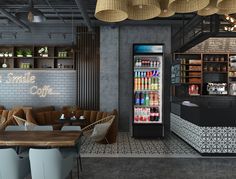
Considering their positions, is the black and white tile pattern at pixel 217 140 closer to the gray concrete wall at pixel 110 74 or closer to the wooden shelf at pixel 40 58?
the gray concrete wall at pixel 110 74

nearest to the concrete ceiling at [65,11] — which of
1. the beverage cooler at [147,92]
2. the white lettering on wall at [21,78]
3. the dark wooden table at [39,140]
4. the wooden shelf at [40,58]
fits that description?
the wooden shelf at [40,58]

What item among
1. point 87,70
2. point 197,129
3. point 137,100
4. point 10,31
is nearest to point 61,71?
point 87,70

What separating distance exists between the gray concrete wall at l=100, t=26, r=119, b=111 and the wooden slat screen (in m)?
0.35

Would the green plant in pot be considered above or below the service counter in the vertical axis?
above

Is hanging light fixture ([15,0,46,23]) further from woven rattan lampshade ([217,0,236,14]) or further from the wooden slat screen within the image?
the wooden slat screen

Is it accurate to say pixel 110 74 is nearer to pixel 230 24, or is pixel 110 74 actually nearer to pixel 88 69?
pixel 88 69

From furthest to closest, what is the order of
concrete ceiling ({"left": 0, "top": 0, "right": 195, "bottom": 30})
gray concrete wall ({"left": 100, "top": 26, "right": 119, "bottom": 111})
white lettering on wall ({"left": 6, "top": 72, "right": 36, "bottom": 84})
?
1. white lettering on wall ({"left": 6, "top": 72, "right": 36, "bottom": 84})
2. gray concrete wall ({"left": 100, "top": 26, "right": 119, "bottom": 111})
3. concrete ceiling ({"left": 0, "top": 0, "right": 195, "bottom": 30})

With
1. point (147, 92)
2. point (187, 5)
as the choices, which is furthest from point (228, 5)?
point (147, 92)

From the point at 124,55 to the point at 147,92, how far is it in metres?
2.02

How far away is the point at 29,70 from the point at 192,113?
624cm

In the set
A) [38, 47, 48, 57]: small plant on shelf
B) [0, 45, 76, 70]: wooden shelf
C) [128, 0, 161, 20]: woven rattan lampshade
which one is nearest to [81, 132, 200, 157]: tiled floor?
[0, 45, 76, 70]: wooden shelf

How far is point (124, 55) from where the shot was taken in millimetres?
8867

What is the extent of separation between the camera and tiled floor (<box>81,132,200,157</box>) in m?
5.65

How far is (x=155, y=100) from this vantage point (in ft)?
24.7
